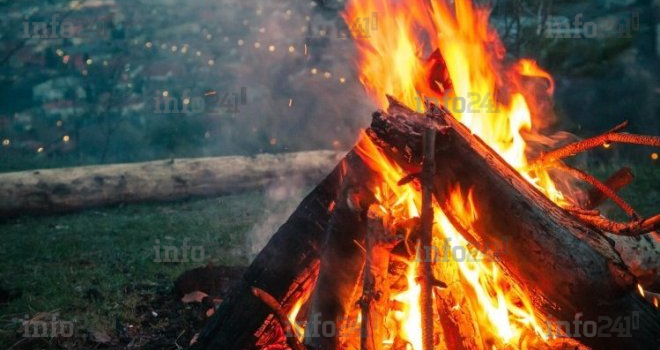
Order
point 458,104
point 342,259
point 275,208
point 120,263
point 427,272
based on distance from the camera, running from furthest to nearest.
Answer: point 275,208
point 120,263
point 458,104
point 342,259
point 427,272

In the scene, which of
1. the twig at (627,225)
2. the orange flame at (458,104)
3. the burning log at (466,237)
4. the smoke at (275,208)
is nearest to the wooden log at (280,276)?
the burning log at (466,237)

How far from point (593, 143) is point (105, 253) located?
219 inches

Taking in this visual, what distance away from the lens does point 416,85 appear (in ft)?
11.7

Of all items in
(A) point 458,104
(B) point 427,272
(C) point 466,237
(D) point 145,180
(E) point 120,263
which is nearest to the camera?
(B) point 427,272

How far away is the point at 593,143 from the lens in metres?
3.19

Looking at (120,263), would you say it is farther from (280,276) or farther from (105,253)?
(280,276)

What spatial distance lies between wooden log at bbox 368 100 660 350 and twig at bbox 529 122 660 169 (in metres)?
0.50

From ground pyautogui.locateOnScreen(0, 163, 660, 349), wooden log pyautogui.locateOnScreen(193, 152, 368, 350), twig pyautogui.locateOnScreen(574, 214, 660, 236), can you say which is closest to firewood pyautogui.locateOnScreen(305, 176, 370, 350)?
wooden log pyautogui.locateOnScreen(193, 152, 368, 350)

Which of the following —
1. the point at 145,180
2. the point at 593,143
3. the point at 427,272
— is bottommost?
the point at 145,180

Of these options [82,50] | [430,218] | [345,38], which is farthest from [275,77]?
[430,218]

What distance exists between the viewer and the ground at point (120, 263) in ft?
14.5

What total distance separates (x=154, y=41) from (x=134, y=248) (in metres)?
9.09

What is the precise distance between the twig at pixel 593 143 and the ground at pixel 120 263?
2.71 m

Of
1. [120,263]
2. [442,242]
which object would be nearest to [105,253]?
[120,263]
